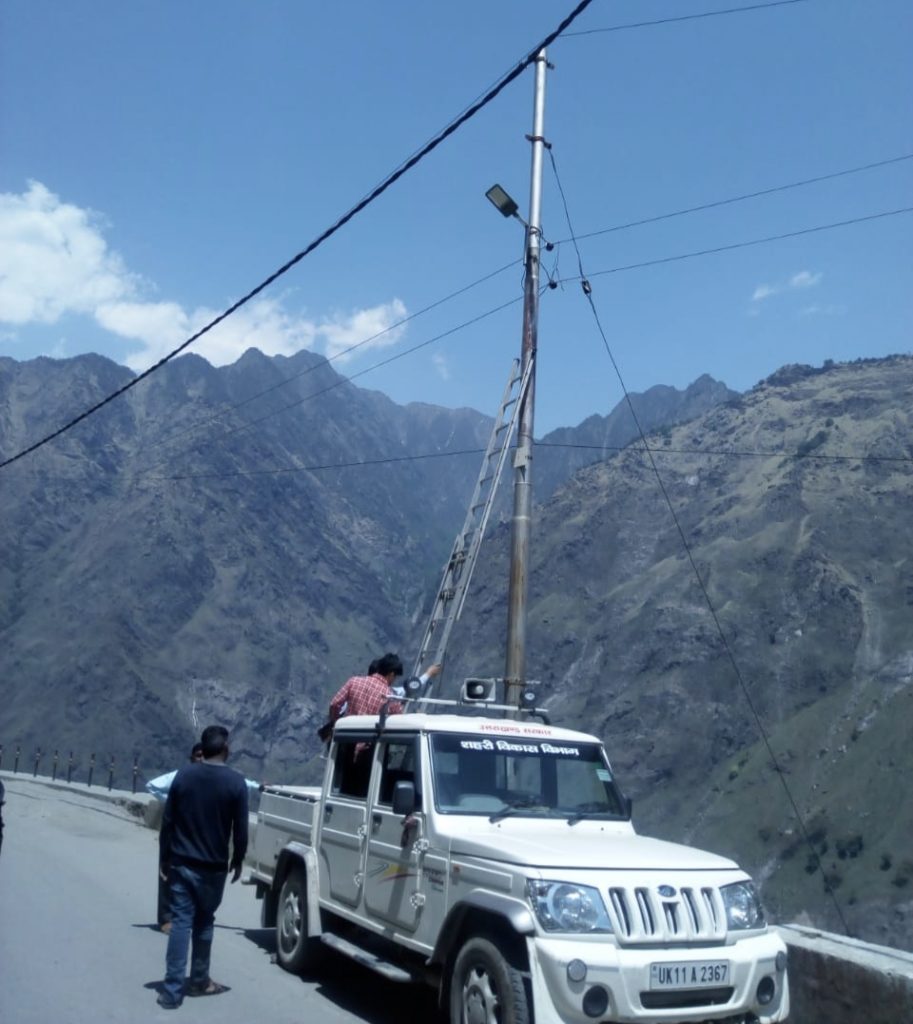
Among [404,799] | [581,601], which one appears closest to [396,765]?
[404,799]

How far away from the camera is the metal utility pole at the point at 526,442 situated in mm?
10633

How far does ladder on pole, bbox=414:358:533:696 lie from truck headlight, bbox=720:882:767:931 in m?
5.27

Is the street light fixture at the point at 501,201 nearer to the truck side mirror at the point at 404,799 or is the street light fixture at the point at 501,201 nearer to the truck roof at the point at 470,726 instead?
the truck roof at the point at 470,726

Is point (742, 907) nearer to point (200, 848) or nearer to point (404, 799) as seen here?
point (404, 799)

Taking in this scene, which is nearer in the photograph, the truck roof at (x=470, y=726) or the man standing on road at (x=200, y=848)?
the man standing on road at (x=200, y=848)

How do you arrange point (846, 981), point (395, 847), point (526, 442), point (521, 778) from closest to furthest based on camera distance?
1. point (846, 981)
2. point (395, 847)
3. point (521, 778)
4. point (526, 442)

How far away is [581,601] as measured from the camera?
92188 mm

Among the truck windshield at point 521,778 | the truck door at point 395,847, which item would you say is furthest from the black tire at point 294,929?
the truck windshield at point 521,778

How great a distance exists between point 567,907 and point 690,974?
696 millimetres

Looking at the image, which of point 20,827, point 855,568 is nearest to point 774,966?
point 20,827

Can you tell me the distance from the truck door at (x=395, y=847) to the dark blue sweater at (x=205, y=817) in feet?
2.82

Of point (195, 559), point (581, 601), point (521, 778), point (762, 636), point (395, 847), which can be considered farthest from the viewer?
point (195, 559)

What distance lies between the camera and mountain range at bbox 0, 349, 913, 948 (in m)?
63.7

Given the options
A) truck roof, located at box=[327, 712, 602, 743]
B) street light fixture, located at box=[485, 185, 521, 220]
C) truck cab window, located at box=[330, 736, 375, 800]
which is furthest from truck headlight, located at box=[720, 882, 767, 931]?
street light fixture, located at box=[485, 185, 521, 220]
